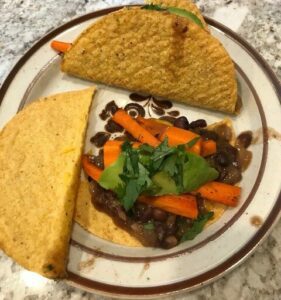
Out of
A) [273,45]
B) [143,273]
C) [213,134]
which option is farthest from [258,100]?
[143,273]

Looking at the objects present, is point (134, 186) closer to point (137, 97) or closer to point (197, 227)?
point (197, 227)

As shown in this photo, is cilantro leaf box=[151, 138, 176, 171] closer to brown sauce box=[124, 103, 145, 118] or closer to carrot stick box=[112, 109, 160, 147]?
carrot stick box=[112, 109, 160, 147]

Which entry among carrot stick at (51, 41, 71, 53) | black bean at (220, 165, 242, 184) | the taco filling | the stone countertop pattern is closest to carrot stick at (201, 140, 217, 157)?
the taco filling

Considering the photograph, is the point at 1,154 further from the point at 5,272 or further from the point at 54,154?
the point at 5,272

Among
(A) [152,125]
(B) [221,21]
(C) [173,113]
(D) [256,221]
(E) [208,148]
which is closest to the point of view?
(D) [256,221]

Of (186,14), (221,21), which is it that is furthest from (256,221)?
(221,21)

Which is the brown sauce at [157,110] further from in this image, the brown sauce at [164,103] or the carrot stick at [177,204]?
the carrot stick at [177,204]
